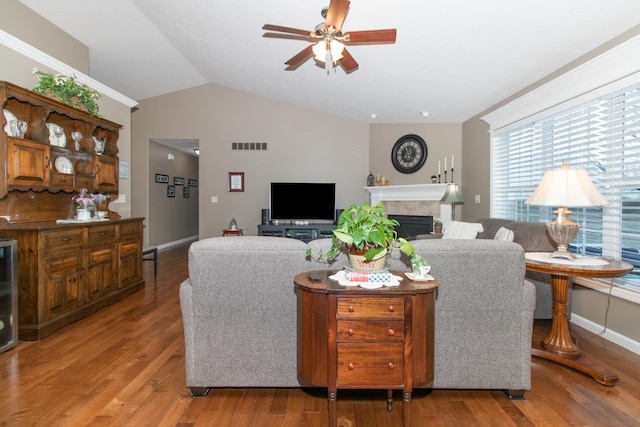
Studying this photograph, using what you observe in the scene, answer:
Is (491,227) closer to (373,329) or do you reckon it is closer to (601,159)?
(601,159)

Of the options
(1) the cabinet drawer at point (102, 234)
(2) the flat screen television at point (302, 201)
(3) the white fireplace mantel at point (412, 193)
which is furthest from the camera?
(2) the flat screen television at point (302, 201)

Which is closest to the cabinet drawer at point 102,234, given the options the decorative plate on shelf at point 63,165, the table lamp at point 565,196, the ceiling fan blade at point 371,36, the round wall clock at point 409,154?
the decorative plate on shelf at point 63,165

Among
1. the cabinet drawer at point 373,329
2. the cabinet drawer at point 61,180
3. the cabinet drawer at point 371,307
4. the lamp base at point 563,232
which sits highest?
the cabinet drawer at point 61,180

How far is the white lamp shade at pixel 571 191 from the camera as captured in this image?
2342 millimetres

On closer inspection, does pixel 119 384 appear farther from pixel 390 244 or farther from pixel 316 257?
pixel 390 244

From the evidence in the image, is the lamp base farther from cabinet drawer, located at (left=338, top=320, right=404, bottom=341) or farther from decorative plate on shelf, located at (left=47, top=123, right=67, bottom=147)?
decorative plate on shelf, located at (left=47, top=123, right=67, bottom=147)

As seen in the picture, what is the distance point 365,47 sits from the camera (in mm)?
3865

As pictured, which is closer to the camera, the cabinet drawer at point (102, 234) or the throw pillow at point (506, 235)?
the throw pillow at point (506, 235)

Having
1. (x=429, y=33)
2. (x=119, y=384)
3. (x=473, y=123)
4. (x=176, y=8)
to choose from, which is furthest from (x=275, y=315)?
(x=473, y=123)

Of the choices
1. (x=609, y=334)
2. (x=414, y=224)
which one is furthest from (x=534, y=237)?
(x=414, y=224)

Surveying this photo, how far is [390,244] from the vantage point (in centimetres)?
169

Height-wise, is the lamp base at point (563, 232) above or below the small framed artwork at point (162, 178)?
below

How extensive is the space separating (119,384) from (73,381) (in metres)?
0.31

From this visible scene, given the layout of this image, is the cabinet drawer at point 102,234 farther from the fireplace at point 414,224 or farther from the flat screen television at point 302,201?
the fireplace at point 414,224
